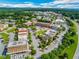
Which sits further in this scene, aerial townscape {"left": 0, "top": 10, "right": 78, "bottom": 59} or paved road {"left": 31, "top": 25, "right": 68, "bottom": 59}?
paved road {"left": 31, "top": 25, "right": 68, "bottom": 59}

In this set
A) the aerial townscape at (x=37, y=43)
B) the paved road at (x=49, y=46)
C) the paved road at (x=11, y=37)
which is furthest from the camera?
the paved road at (x=11, y=37)

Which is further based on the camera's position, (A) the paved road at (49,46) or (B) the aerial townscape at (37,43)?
(A) the paved road at (49,46)

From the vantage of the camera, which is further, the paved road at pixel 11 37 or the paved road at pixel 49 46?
the paved road at pixel 11 37

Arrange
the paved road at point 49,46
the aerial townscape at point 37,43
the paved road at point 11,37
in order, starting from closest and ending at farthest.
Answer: the aerial townscape at point 37,43
the paved road at point 49,46
the paved road at point 11,37

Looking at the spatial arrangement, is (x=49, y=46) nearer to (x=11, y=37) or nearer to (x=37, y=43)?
(x=37, y=43)

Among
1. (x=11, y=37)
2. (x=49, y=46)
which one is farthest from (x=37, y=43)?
(x=11, y=37)

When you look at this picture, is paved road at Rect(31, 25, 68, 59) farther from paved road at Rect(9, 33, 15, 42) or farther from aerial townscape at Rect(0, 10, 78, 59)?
paved road at Rect(9, 33, 15, 42)

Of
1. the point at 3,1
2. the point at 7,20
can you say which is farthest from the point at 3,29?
the point at 7,20

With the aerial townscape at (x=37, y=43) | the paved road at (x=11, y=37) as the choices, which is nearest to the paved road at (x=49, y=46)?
the aerial townscape at (x=37, y=43)

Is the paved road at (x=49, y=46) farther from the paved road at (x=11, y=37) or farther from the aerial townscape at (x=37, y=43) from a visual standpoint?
the paved road at (x=11, y=37)

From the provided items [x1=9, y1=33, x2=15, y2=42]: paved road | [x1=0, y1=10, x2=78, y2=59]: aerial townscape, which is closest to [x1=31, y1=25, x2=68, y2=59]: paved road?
[x1=0, y1=10, x2=78, y2=59]: aerial townscape

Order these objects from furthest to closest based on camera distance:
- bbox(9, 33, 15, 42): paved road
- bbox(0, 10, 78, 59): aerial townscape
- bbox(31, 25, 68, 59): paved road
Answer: bbox(9, 33, 15, 42): paved road, bbox(31, 25, 68, 59): paved road, bbox(0, 10, 78, 59): aerial townscape
